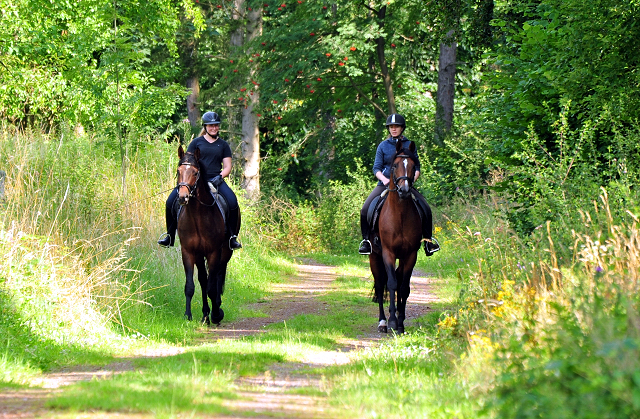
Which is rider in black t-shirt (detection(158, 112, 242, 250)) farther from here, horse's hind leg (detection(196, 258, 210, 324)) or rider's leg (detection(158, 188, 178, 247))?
horse's hind leg (detection(196, 258, 210, 324))

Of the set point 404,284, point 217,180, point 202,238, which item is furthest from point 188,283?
point 404,284

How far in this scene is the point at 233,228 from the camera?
12836 millimetres

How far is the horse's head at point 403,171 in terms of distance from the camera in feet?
34.9

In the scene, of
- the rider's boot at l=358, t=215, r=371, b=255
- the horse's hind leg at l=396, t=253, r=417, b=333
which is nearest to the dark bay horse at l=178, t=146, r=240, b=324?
the rider's boot at l=358, t=215, r=371, b=255

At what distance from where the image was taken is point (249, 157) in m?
27.8

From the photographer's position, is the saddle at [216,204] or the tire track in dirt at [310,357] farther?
the saddle at [216,204]

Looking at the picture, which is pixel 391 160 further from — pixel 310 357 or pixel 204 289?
pixel 310 357

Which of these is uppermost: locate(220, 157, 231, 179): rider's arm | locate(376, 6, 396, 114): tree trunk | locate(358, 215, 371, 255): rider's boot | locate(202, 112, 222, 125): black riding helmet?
locate(376, 6, 396, 114): tree trunk

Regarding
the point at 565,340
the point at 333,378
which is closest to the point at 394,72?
the point at 333,378

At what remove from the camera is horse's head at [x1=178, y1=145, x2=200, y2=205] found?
11.0m

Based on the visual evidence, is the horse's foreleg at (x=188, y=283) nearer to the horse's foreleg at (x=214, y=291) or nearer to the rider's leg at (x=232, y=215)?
the horse's foreleg at (x=214, y=291)

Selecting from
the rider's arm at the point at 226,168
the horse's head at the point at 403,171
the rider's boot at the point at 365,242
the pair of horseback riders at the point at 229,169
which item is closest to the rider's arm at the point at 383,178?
the pair of horseback riders at the point at 229,169

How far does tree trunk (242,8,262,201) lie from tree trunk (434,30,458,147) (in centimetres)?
620

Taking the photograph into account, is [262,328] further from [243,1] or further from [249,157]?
[243,1]
